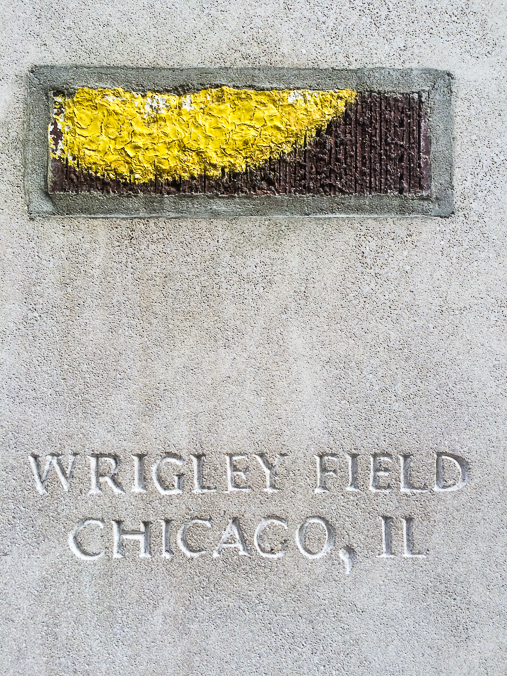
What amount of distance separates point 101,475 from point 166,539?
0.29 m

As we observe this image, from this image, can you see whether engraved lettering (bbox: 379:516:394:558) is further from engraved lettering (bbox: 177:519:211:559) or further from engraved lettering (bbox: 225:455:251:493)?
engraved lettering (bbox: 177:519:211:559)

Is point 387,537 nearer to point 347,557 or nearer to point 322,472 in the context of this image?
point 347,557

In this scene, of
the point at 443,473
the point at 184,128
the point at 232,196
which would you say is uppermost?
the point at 184,128

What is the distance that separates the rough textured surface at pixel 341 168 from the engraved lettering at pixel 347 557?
113 cm

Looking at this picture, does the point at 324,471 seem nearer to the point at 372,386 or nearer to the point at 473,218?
the point at 372,386

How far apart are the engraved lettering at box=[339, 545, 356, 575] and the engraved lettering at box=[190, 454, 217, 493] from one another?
452 mm

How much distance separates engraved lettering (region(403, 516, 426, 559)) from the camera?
1.81 metres

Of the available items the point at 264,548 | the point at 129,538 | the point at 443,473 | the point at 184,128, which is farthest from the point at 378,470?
the point at 184,128

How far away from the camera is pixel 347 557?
A: 5.94 feet

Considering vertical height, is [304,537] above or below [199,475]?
below

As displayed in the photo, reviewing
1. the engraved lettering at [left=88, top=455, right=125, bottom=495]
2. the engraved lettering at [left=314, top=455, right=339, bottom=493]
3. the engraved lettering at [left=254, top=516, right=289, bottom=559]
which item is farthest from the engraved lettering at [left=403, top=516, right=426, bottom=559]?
the engraved lettering at [left=88, top=455, right=125, bottom=495]

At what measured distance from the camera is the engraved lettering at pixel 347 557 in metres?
1.81

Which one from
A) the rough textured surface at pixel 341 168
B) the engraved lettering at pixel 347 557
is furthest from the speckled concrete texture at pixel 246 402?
the rough textured surface at pixel 341 168

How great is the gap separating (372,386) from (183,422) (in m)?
0.61
